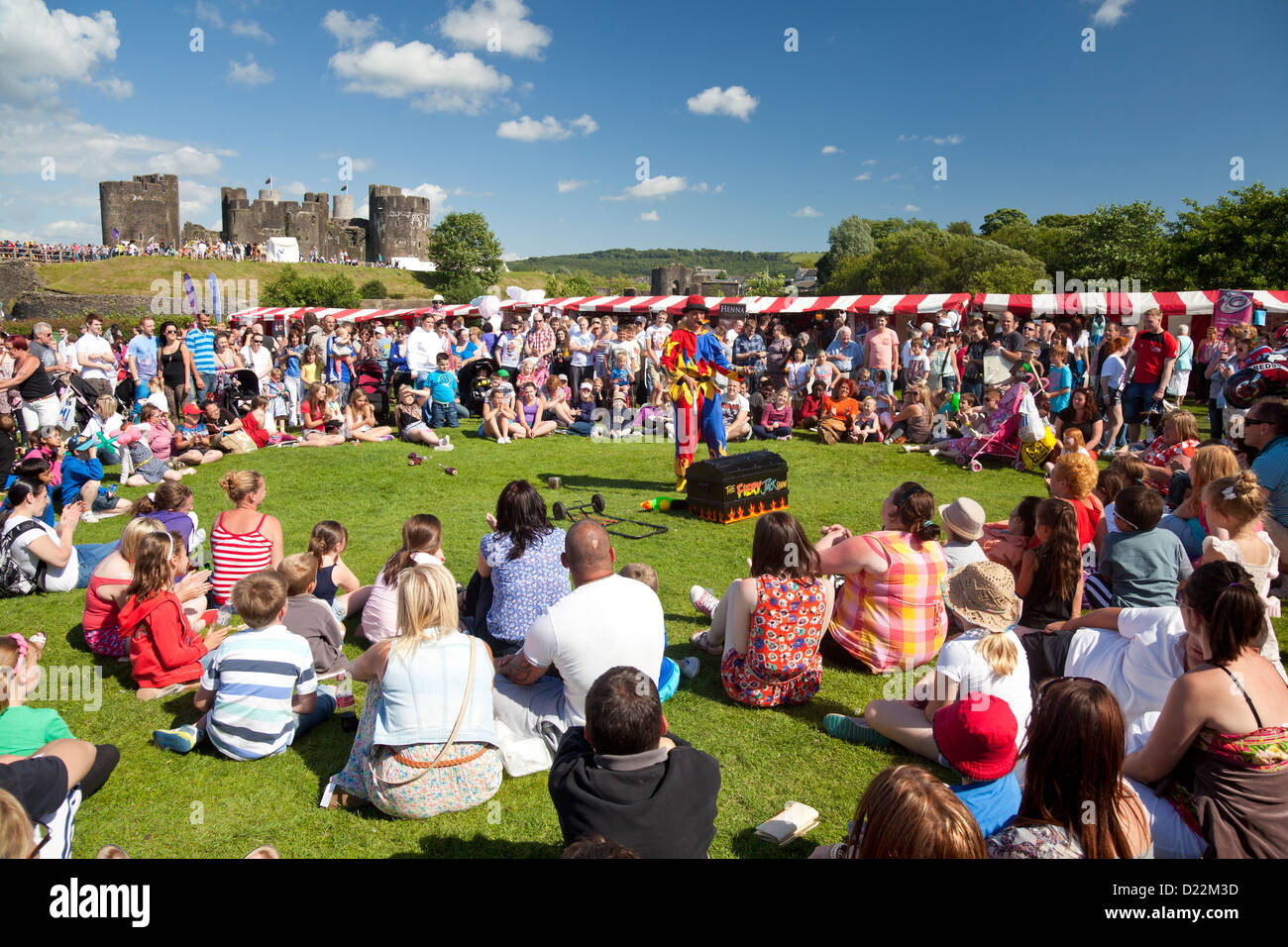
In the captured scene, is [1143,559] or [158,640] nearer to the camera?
[1143,559]

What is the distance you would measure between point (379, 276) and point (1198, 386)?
61.1 meters

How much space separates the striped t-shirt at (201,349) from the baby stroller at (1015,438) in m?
12.1

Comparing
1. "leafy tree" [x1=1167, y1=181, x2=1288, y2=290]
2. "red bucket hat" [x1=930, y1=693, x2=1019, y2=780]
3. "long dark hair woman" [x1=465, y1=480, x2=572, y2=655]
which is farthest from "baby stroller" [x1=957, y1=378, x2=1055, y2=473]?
"leafy tree" [x1=1167, y1=181, x2=1288, y2=290]

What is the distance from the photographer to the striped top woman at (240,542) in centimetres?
558

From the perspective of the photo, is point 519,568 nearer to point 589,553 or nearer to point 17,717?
point 589,553

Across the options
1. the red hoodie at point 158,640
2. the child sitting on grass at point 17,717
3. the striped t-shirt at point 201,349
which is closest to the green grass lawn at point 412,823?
the red hoodie at point 158,640

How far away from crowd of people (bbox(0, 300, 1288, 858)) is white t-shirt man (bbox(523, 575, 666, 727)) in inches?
0.5

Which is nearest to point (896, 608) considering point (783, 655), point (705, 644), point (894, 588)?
point (894, 588)

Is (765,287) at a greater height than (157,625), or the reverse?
(765,287)

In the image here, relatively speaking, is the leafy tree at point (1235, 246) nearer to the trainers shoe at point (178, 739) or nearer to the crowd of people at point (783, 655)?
the crowd of people at point (783, 655)

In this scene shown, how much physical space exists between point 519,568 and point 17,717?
7.69 ft

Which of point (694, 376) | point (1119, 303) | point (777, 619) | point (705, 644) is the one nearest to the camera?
point (777, 619)

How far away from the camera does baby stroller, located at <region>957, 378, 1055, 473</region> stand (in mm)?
10273

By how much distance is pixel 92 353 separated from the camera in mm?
→ 12305
